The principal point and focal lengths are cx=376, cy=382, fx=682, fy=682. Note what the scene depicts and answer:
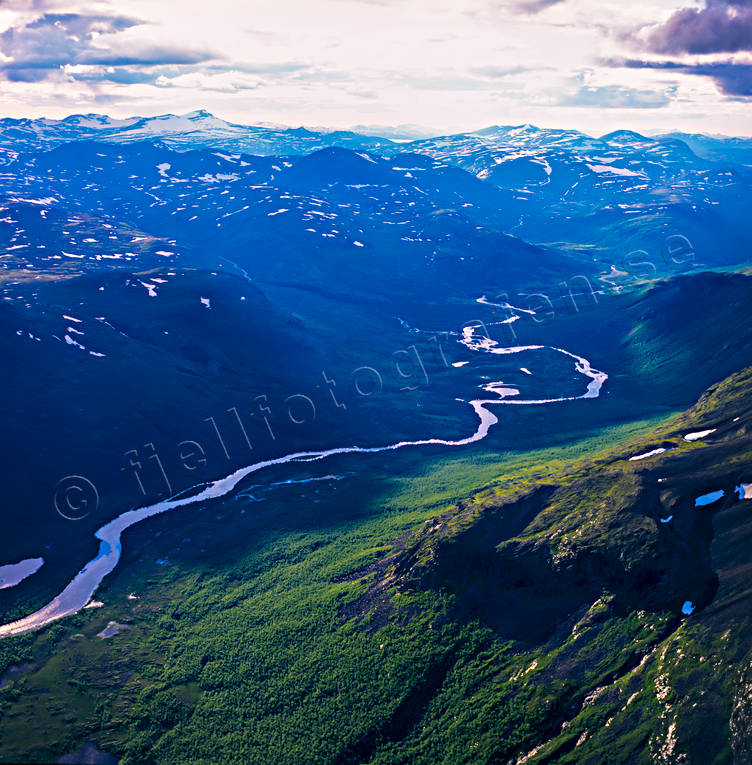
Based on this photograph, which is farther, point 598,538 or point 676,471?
point 676,471

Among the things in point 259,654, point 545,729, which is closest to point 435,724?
point 545,729

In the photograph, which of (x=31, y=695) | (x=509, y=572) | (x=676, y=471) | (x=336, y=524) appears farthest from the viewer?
(x=336, y=524)

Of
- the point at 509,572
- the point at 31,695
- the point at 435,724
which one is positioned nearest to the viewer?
the point at 435,724

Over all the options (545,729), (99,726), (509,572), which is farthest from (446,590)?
(99,726)

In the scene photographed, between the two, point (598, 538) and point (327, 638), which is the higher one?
point (598, 538)

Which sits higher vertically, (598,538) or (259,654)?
(598,538)

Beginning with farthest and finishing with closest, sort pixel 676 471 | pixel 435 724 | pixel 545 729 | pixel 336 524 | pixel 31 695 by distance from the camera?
pixel 336 524 < pixel 676 471 < pixel 31 695 < pixel 435 724 < pixel 545 729

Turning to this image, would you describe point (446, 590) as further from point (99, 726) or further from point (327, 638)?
A: point (99, 726)

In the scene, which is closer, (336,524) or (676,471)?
(676,471)

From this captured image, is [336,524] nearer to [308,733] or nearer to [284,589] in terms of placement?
[284,589]
